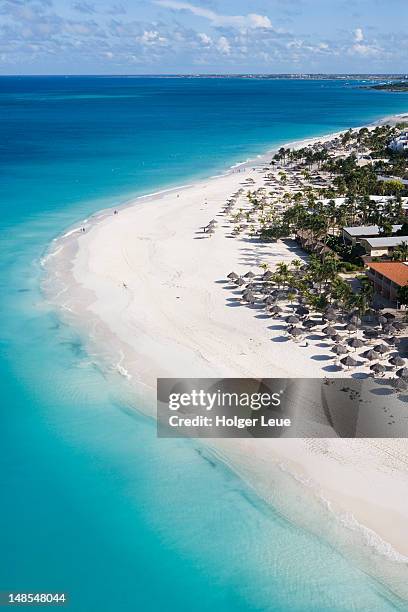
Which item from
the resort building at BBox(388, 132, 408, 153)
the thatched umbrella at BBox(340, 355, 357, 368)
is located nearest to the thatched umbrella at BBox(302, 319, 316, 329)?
the thatched umbrella at BBox(340, 355, 357, 368)

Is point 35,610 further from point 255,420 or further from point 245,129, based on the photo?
point 245,129

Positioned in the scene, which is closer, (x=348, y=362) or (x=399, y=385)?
(x=399, y=385)

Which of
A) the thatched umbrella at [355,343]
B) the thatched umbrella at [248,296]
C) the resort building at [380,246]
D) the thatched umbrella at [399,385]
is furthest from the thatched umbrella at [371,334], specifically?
the resort building at [380,246]

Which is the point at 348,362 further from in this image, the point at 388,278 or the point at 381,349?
the point at 388,278

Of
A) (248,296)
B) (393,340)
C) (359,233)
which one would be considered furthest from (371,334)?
(359,233)

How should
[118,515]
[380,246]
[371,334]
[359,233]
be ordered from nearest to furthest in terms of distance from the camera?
[118,515], [371,334], [380,246], [359,233]

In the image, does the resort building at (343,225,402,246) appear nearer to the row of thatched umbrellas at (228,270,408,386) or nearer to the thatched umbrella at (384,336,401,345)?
the row of thatched umbrellas at (228,270,408,386)
